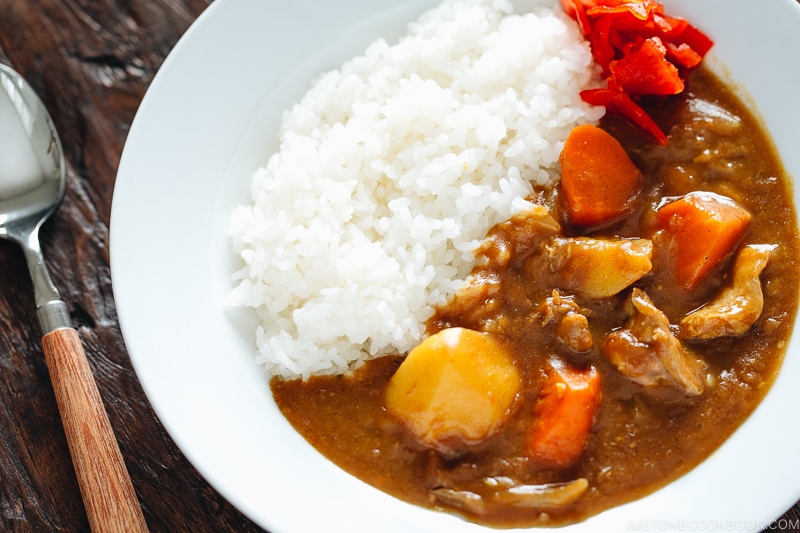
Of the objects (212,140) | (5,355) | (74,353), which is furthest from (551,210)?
(5,355)

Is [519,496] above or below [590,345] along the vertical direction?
below

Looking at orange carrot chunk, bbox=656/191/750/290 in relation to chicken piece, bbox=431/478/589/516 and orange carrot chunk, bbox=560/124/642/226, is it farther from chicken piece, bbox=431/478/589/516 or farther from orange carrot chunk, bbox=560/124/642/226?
chicken piece, bbox=431/478/589/516

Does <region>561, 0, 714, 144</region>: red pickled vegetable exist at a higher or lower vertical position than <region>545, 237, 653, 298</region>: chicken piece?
higher

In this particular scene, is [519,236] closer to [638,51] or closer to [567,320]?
[567,320]

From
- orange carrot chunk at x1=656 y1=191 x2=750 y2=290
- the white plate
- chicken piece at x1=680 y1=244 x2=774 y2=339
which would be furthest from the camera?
orange carrot chunk at x1=656 y1=191 x2=750 y2=290

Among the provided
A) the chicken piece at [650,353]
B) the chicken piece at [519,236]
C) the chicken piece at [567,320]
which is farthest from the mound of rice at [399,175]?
the chicken piece at [650,353]

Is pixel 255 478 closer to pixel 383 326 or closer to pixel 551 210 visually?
pixel 383 326

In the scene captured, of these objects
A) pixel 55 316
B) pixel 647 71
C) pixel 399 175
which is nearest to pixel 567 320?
pixel 399 175

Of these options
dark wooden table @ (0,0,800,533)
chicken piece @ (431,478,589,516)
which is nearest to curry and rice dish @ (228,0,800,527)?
chicken piece @ (431,478,589,516)
